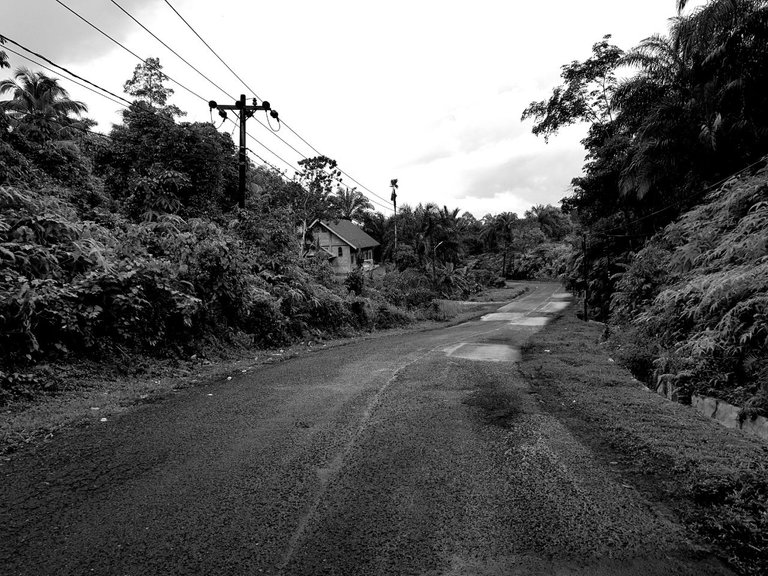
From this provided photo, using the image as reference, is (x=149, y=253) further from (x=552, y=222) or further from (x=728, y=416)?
(x=552, y=222)

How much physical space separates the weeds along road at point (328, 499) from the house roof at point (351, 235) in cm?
3860

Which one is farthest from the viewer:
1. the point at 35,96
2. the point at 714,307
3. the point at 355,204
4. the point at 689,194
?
the point at 355,204

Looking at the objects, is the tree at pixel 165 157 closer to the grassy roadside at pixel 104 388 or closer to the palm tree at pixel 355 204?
the grassy roadside at pixel 104 388

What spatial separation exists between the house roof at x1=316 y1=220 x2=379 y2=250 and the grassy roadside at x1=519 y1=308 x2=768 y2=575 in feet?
124

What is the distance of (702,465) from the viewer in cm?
394

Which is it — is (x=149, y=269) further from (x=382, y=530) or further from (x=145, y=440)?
(x=382, y=530)

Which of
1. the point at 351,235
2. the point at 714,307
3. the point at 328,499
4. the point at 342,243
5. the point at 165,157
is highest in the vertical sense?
the point at 351,235

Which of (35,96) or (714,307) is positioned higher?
(35,96)

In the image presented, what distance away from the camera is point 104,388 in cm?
675

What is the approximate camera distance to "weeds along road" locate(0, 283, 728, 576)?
8.71 ft

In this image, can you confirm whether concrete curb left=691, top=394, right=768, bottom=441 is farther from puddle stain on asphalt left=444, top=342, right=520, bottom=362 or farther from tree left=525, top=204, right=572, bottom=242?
tree left=525, top=204, right=572, bottom=242

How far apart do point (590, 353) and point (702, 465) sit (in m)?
8.34

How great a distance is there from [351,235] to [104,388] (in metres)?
41.2

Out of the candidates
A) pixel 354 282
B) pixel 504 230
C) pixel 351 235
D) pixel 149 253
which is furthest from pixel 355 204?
pixel 149 253
